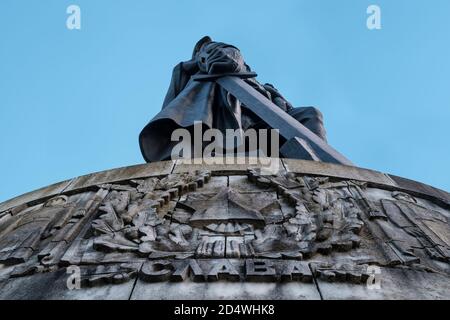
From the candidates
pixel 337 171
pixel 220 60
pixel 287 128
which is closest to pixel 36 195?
pixel 337 171

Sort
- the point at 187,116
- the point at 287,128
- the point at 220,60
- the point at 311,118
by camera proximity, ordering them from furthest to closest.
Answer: the point at 220,60 < the point at 311,118 < the point at 187,116 < the point at 287,128

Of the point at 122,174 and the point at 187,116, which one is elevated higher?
the point at 187,116

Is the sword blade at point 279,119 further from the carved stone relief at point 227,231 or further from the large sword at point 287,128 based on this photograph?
the carved stone relief at point 227,231

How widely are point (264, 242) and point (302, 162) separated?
2.31 meters

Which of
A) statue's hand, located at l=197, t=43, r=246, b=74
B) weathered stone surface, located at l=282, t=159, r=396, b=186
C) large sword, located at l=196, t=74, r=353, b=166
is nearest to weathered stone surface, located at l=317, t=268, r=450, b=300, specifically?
weathered stone surface, located at l=282, t=159, r=396, b=186

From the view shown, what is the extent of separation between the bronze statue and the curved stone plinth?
2.37 m

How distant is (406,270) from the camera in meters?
4.20

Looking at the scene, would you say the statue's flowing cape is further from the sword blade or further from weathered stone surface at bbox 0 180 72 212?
weathered stone surface at bbox 0 180 72 212

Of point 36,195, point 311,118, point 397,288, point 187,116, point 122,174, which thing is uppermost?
point 187,116

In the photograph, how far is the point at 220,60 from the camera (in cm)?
1296

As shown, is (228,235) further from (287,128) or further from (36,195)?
(287,128)

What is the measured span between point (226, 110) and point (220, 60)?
60.5 inches

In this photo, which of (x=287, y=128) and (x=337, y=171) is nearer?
(x=337, y=171)
